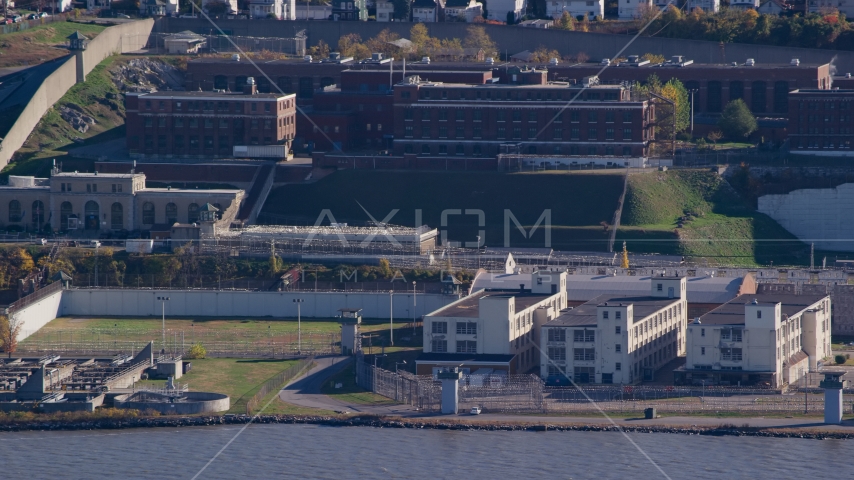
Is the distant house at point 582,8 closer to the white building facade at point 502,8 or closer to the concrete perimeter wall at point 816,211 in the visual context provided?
the white building facade at point 502,8

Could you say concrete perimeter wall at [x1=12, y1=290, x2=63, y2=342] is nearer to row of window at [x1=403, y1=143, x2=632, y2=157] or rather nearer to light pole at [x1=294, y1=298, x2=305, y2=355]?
light pole at [x1=294, y1=298, x2=305, y2=355]

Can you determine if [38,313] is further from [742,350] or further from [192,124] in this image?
[742,350]

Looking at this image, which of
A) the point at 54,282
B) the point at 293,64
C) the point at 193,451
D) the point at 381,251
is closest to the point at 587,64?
the point at 293,64

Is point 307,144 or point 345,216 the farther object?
point 307,144

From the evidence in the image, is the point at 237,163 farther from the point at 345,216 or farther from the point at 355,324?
the point at 355,324

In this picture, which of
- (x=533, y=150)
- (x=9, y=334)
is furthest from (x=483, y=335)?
(x=533, y=150)

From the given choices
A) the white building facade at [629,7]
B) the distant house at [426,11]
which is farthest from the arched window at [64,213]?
the white building facade at [629,7]
